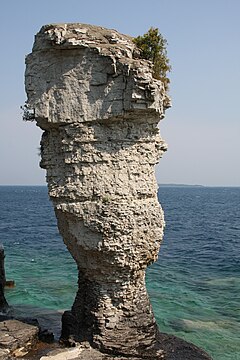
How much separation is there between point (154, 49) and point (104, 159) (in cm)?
470

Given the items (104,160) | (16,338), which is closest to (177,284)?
(16,338)

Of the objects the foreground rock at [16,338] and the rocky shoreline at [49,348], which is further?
the foreground rock at [16,338]

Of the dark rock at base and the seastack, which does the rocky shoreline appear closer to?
the dark rock at base

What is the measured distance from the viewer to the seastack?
14.3 metres

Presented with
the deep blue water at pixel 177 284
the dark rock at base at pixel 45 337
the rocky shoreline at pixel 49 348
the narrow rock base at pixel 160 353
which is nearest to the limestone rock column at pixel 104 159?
the narrow rock base at pixel 160 353

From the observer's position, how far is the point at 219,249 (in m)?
43.1

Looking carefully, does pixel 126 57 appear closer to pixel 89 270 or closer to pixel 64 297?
pixel 89 270

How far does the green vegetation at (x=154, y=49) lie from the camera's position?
1591 centimetres

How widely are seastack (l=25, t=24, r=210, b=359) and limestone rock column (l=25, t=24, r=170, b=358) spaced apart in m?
0.03

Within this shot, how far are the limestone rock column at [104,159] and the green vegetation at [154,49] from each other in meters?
0.77

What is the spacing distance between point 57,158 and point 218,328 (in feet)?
38.8

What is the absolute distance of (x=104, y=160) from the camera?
47.4ft

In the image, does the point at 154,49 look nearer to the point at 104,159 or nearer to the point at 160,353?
the point at 104,159

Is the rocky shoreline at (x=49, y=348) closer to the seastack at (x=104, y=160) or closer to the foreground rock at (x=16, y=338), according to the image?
the foreground rock at (x=16, y=338)
